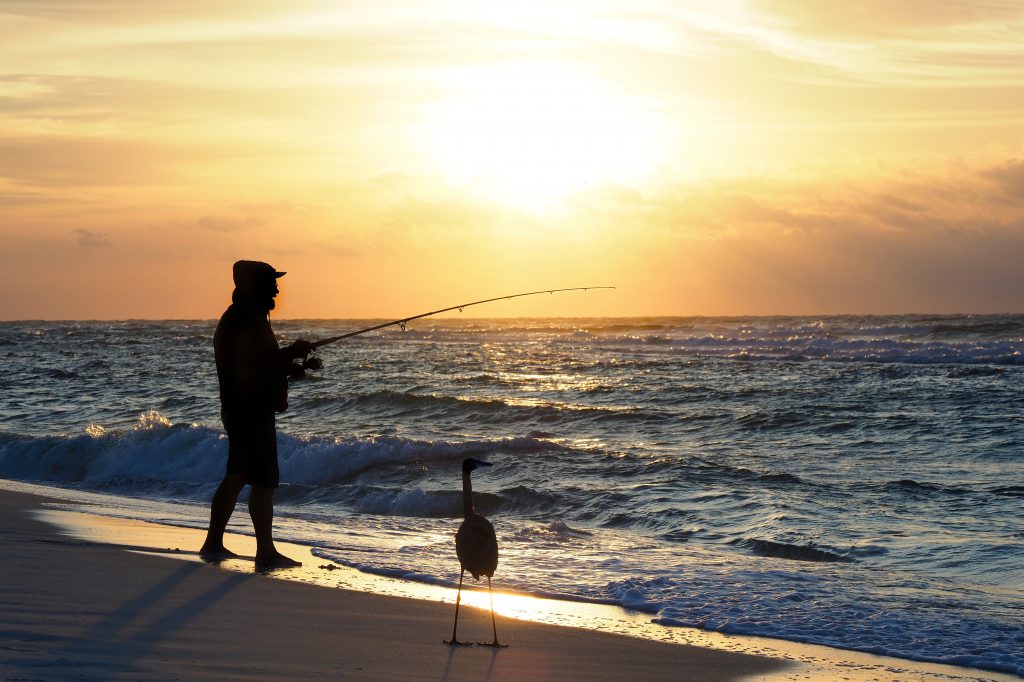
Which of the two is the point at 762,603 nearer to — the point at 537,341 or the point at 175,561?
the point at 175,561

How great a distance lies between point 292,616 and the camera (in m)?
5.55

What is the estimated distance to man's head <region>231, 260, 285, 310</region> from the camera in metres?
6.95

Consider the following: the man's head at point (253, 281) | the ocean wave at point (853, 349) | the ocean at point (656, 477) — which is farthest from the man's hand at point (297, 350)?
the ocean wave at point (853, 349)

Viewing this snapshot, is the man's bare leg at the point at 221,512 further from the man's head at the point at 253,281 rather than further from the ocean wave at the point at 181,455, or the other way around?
the ocean wave at the point at 181,455

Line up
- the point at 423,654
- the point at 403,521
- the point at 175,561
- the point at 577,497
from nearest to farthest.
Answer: the point at 423,654
the point at 175,561
the point at 403,521
the point at 577,497

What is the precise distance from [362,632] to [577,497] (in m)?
5.86

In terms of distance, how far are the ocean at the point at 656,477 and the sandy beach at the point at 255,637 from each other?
0.94 m

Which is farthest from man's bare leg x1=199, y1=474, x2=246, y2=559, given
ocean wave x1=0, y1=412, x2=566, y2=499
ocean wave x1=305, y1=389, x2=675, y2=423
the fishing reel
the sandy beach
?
ocean wave x1=305, y1=389, x2=675, y2=423

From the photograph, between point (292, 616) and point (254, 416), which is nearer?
Result: point (292, 616)

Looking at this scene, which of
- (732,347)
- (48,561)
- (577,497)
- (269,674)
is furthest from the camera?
(732,347)

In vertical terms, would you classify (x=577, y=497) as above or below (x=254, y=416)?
below

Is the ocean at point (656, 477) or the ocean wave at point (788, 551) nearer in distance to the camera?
the ocean at point (656, 477)

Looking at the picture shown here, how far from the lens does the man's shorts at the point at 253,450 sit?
696 centimetres

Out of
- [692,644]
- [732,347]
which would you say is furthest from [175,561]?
[732,347]
